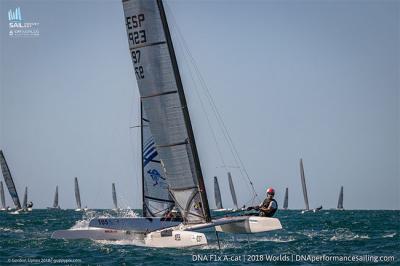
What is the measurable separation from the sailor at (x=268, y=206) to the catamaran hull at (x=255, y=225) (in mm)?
967

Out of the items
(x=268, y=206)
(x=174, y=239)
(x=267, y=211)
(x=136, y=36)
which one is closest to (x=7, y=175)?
(x=136, y=36)

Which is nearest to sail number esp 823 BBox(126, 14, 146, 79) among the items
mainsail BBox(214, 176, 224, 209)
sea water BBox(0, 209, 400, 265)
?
sea water BBox(0, 209, 400, 265)

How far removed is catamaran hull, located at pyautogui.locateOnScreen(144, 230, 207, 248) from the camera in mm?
22672

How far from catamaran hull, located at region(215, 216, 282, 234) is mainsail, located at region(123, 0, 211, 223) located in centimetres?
85

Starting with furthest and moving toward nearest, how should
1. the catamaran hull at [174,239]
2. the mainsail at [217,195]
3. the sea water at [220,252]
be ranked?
the mainsail at [217,195], the catamaran hull at [174,239], the sea water at [220,252]

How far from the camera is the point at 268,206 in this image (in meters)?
25.0

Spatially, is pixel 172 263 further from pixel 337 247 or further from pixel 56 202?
pixel 56 202

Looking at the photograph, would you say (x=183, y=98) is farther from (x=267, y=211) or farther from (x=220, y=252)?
(x=220, y=252)

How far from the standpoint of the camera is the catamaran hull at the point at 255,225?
23.4m

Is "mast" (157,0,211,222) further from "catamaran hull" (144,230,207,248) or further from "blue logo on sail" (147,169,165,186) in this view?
"blue logo on sail" (147,169,165,186)

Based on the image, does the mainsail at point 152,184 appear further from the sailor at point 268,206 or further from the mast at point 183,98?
the mast at point 183,98

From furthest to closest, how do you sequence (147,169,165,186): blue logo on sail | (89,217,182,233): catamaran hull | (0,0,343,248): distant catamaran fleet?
1. (147,169,165,186): blue logo on sail
2. (89,217,182,233): catamaran hull
3. (0,0,343,248): distant catamaran fleet

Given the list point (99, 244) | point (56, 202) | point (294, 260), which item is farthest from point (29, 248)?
point (56, 202)

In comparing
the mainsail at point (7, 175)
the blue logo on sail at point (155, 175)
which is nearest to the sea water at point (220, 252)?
the blue logo on sail at point (155, 175)
